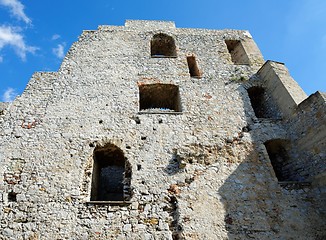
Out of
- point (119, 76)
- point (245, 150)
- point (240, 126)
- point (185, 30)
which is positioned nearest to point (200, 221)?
point (245, 150)

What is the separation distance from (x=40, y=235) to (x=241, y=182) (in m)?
5.04

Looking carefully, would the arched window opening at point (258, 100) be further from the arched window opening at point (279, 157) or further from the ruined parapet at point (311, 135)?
the ruined parapet at point (311, 135)

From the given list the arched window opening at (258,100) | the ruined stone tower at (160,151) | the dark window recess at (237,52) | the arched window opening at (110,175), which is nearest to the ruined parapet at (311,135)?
the ruined stone tower at (160,151)

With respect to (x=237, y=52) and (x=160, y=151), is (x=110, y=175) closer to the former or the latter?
(x=160, y=151)

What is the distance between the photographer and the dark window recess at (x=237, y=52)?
11023 mm

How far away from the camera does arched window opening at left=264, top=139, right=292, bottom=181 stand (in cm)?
794

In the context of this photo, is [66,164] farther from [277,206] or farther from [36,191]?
[277,206]

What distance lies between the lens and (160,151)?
7289 mm

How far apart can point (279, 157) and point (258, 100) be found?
2.50 meters

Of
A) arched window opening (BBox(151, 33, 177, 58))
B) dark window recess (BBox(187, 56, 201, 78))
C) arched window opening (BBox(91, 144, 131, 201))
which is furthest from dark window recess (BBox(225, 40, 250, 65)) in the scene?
arched window opening (BBox(91, 144, 131, 201))

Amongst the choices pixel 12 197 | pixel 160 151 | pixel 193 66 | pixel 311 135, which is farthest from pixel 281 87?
pixel 12 197

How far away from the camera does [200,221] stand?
6.11 meters

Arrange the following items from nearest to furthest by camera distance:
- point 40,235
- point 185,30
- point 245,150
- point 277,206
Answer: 1. point 40,235
2. point 277,206
3. point 245,150
4. point 185,30

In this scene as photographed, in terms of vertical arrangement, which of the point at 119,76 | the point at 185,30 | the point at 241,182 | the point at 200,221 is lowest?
the point at 200,221
